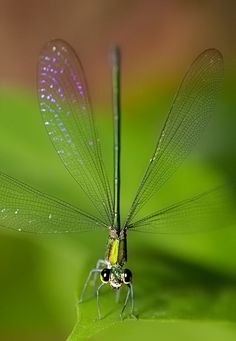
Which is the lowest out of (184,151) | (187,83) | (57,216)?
(57,216)

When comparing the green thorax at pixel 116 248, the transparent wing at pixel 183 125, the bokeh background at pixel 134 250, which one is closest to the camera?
the bokeh background at pixel 134 250

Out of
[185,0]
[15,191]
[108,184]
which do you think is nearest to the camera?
[15,191]

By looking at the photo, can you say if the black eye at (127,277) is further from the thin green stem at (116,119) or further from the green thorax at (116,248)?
the thin green stem at (116,119)

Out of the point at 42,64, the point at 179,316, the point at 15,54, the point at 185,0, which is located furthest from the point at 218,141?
the point at 15,54

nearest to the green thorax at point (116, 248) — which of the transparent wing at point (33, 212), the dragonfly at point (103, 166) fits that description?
the dragonfly at point (103, 166)

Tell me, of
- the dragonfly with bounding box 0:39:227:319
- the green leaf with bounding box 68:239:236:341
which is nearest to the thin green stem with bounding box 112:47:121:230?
the dragonfly with bounding box 0:39:227:319

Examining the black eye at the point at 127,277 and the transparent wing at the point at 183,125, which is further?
the transparent wing at the point at 183,125

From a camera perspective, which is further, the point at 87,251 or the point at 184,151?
the point at 87,251

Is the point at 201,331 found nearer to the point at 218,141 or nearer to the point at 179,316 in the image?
the point at 179,316
